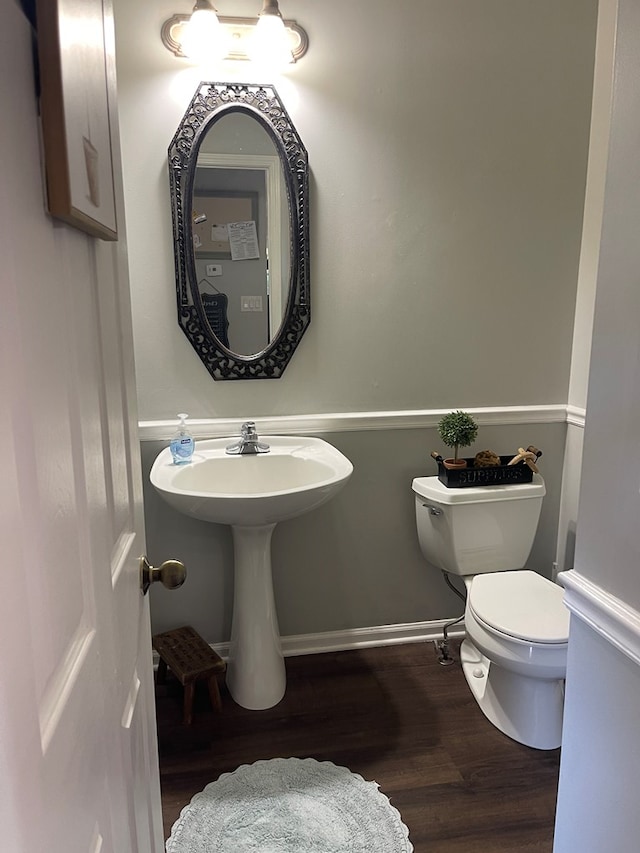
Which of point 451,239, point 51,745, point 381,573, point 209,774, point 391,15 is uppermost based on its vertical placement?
point 391,15

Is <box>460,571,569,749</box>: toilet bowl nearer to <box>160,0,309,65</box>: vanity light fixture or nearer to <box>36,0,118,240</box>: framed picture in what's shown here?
<box>36,0,118,240</box>: framed picture

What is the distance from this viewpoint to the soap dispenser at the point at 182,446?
208 cm

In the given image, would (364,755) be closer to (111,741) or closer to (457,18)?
(111,741)

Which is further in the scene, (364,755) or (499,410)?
(499,410)

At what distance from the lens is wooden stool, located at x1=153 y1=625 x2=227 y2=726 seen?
6.76ft

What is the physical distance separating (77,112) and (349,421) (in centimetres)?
176

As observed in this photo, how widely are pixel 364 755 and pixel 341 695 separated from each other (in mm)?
294

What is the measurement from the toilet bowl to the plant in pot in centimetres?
42

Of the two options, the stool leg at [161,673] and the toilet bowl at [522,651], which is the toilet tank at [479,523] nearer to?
the toilet bowl at [522,651]

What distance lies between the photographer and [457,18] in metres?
2.15

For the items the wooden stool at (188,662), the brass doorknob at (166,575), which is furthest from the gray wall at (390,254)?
the brass doorknob at (166,575)

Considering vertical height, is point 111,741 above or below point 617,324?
below

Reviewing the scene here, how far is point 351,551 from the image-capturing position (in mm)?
2430

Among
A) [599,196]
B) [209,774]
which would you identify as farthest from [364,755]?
[599,196]
